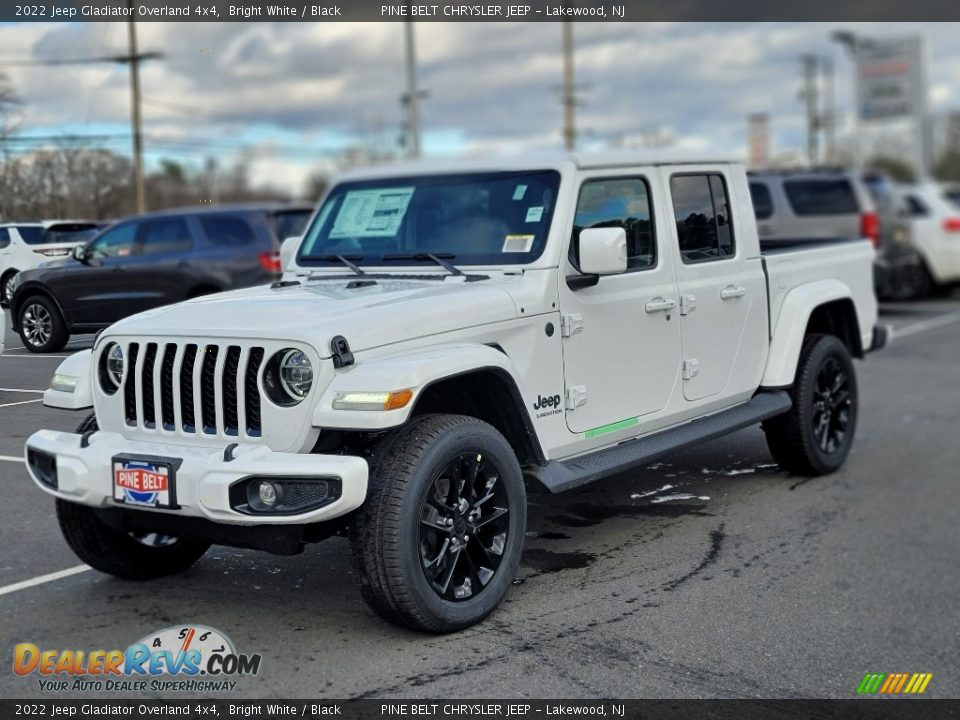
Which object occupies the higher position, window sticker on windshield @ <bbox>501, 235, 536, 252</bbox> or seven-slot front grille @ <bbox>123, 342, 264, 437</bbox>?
window sticker on windshield @ <bbox>501, 235, 536, 252</bbox>

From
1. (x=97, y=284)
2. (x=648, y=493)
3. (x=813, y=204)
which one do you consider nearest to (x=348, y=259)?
(x=97, y=284)

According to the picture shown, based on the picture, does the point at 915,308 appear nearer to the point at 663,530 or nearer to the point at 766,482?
the point at 766,482

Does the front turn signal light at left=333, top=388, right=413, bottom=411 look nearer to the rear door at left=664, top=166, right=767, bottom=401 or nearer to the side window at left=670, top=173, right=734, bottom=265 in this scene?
the rear door at left=664, top=166, right=767, bottom=401

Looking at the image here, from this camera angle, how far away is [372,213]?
6023 mm

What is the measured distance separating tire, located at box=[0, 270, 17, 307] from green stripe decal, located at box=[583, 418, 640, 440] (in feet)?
8.67

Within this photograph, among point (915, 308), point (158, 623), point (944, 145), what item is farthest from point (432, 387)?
point (944, 145)

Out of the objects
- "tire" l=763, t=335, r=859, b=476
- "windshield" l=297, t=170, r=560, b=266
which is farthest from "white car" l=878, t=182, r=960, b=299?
"windshield" l=297, t=170, r=560, b=266

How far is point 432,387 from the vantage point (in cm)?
489

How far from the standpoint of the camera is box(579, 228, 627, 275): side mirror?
17.1 ft

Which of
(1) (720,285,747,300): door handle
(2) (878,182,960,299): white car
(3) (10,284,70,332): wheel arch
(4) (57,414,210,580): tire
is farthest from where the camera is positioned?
(2) (878,182,960,299): white car

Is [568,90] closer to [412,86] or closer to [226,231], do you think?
[412,86]

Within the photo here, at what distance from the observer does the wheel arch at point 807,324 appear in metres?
6.92

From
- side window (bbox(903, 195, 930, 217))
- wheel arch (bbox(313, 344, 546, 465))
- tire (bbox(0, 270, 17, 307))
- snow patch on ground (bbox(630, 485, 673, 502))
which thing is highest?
side window (bbox(903, 195, 930, 217))

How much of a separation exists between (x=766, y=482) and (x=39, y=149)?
4.66 meters
